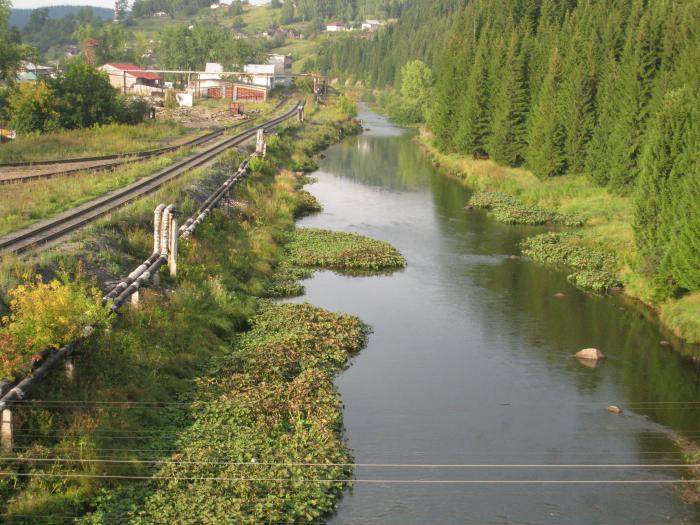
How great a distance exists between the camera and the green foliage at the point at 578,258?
3788 centimetres

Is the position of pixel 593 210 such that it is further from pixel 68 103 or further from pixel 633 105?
pixel 68 103

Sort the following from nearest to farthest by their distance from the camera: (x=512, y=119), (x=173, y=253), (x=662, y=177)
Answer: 1. (x=173, y=253)
2. (x=662, y=177)
3. (x=512, y=119)

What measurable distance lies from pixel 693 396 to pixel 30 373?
66.5 ft

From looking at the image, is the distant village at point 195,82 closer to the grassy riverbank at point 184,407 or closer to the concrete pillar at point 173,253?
the concrete pillar at point 173,253

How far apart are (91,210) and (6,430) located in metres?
18.5

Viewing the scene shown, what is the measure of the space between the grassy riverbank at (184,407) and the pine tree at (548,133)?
1325 inches

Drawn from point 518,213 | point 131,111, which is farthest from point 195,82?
point 518,213

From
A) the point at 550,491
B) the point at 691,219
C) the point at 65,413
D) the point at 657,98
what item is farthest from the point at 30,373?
the point at 657,98

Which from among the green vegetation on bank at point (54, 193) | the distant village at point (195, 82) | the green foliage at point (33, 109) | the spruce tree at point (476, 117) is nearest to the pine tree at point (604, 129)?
the spruce tree at point (476, 117)

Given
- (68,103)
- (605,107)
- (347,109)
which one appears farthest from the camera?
(347,109)

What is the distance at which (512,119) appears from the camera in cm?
6769

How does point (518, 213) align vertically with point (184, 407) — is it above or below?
above

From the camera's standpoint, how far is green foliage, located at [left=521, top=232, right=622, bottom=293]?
1491 inches

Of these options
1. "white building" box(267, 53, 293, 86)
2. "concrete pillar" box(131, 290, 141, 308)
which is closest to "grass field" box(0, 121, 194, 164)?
"concrete pillar" box(131, 290, 141, 308)
